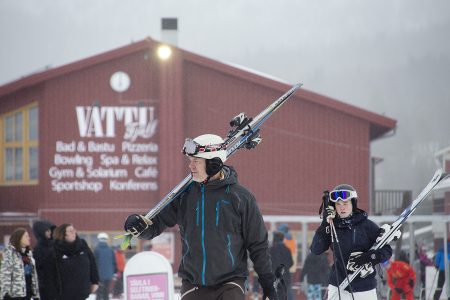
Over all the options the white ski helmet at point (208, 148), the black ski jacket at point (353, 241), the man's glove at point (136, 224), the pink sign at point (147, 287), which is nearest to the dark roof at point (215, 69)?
the pink sign at point (147, 287)

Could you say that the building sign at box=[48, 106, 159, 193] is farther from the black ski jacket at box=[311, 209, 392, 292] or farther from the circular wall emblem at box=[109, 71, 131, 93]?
the black ski jacket at box=[311, 209, 392, 292]

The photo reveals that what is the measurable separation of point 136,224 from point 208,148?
0.66 meters

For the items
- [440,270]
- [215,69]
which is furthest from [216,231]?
[215,69]

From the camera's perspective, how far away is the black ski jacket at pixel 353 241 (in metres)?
8.67

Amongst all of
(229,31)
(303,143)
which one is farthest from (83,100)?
(229,31)

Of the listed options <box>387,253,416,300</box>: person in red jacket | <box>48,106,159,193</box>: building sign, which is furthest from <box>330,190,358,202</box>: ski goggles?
<box>48,106,159,193</box>: building sign

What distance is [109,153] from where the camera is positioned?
32.1 metres

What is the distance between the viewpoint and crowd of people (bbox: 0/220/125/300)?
37.5 feet

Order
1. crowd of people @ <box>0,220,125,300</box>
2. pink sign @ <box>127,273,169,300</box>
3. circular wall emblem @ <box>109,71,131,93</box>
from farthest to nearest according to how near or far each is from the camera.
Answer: circular wall emblem @ <box>109,71,131,93</box> < pink sign @ <box>127,273,169,300</box> < crowd of people @ <box>0,220,125,300</box>

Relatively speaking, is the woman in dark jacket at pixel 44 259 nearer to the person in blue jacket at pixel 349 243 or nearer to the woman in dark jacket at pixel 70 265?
the woman in dark jacket at pixel 70 265

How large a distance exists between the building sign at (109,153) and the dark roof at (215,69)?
1391mm

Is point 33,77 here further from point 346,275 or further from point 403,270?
point 346,275

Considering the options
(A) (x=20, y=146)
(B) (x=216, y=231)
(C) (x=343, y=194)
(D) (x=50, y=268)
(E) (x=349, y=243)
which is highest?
(A) (x=20, y=146)

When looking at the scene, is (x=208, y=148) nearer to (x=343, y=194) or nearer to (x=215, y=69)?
(x=343, y=194)
